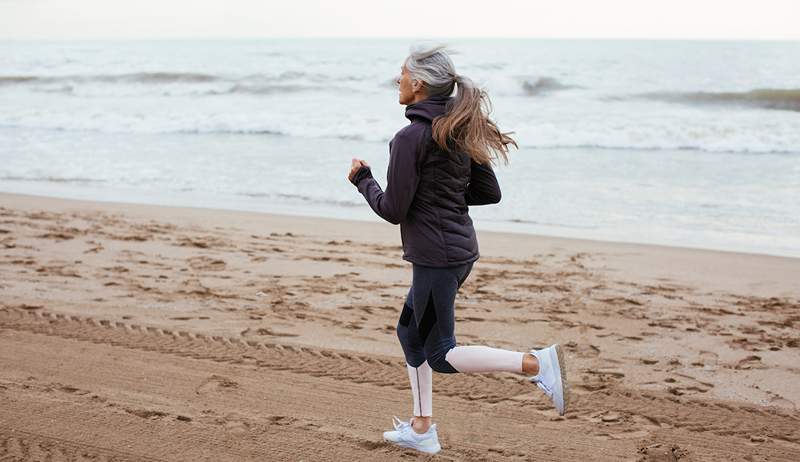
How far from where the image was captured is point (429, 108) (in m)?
3.20

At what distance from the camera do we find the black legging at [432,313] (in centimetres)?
332

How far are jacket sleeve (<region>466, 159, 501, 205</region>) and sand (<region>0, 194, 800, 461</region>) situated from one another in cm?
118

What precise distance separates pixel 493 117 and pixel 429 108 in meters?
20.0

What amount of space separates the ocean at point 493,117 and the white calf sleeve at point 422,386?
1.29 metres

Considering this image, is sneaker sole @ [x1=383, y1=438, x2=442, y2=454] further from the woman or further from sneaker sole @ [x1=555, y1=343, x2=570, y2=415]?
sneaker sole @ [x1=555, y1=343, x2=570, y2=415]

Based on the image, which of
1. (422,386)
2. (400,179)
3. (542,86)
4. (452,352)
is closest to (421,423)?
(422,386)

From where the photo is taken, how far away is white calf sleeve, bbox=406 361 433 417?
3652mm

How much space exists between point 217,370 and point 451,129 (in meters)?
2.40

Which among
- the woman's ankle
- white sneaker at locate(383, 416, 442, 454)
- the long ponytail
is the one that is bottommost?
white sneaker at locate(383, 416, 442, 454)

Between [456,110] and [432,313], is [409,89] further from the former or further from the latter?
[432,313]

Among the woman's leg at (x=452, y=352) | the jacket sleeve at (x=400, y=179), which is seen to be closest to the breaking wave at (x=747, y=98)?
the woman's leg at (x=452, y=352)

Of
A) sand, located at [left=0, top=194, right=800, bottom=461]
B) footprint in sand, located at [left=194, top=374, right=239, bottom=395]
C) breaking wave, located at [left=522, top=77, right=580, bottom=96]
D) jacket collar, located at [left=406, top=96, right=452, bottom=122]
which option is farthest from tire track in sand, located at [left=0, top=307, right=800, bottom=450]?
breaking wave, located at [left=522, top=77, right=580, bottom=96]

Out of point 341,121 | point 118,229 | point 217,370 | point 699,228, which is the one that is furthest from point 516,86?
point 217,370

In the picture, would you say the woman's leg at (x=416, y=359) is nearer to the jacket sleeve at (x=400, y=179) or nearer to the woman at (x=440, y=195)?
the woman at (x=440, y=195)
